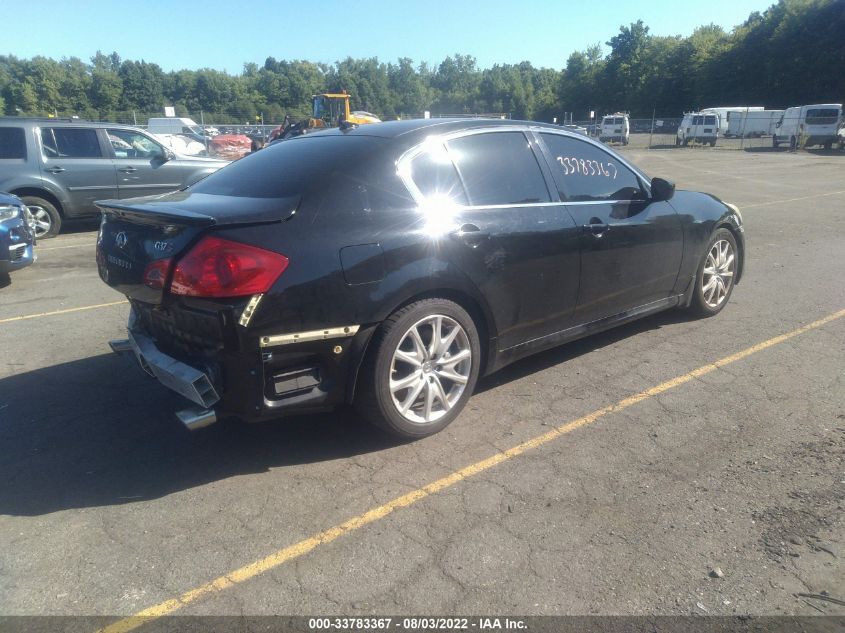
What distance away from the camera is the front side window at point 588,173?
14.3ft

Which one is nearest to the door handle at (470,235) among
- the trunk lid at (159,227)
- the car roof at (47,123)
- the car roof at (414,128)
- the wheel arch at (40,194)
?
the car roof at (414,128)

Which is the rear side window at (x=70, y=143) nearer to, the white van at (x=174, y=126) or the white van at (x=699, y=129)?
the white van at (x=174, y=126)

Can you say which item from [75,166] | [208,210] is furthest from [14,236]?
[208,210]

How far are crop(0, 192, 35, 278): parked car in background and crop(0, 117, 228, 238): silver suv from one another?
2.85 meters

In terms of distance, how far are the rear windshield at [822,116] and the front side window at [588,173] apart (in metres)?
42.2

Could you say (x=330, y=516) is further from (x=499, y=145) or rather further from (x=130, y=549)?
(x=499, y=145)

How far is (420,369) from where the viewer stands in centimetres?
352

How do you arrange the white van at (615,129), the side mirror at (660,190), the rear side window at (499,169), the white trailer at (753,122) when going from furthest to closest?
1. the white van at (615,129)
2. the white trailer at (753,122)
3. the side mirror at (660,190)
4. the rear side window at (499,169)

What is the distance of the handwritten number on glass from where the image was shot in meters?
4.39

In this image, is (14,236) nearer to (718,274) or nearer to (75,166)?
(75,166)

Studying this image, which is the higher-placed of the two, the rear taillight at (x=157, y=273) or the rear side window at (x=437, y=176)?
the rear side window at (x=437, y=176)

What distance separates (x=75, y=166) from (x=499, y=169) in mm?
8983

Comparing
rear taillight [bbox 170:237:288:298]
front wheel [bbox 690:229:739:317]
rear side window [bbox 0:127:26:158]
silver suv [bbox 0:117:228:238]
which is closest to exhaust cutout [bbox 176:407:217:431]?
rear taillight [bbox 170:237:288:298]

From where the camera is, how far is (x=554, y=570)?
257cm
